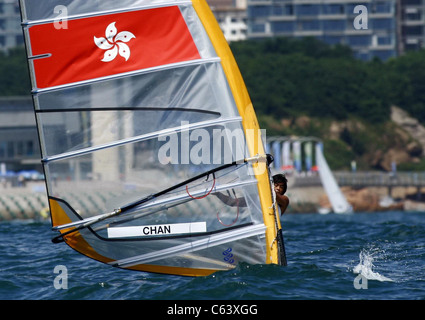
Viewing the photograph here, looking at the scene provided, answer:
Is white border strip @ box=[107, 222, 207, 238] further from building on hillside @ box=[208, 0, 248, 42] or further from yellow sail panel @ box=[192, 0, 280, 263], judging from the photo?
building on hillside @ box=[208, 0, 248, 42]

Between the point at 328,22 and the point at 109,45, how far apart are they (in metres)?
92.2

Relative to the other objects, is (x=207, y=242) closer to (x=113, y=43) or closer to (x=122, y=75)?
(x=122, y=75)

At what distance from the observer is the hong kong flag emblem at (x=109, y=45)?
8.21 metres

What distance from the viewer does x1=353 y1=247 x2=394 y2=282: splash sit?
8.54m

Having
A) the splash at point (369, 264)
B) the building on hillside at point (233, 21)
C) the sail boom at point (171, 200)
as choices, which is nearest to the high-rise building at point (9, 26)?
the building on hillside at point (233, 21)

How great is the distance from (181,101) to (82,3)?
147 cm

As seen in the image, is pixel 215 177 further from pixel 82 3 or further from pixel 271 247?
pixel 82 3

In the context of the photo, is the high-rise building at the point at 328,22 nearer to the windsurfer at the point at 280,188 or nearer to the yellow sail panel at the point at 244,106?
the windsurfer at the point at 280,188

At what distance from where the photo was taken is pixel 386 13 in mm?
98000

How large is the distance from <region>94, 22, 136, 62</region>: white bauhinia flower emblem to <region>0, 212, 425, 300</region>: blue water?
2449 mm

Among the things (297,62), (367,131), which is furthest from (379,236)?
(297,62)

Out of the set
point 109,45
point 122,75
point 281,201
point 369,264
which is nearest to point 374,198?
point 369,264

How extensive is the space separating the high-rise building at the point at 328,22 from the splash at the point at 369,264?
88244 millimetres

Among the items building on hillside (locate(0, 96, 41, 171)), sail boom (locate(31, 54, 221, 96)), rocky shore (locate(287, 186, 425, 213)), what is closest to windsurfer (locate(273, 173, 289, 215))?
sail boom (locate(31, 54, 221, 96))
